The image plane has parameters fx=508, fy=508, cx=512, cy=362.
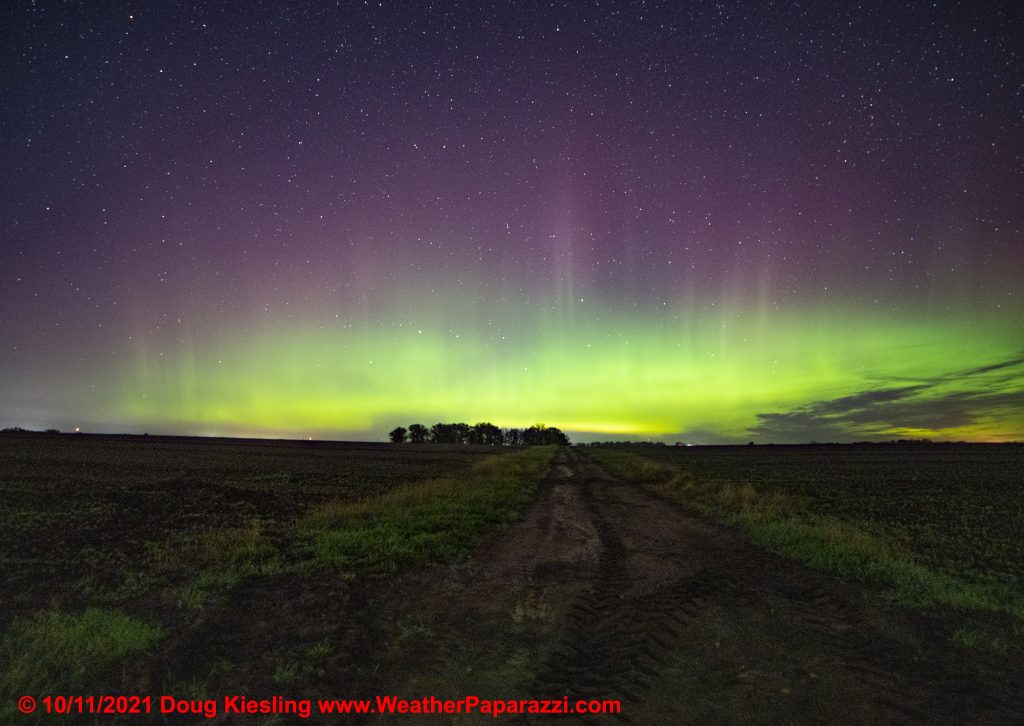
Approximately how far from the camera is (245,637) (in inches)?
270

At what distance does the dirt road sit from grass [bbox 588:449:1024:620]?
0.75 meters

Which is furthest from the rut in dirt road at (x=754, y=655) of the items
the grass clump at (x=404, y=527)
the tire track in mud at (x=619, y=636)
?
the grass clump at (x=404, y=527)

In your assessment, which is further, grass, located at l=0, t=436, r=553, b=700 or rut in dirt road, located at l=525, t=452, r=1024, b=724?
grass, located at l=0, t=436, r=553, b=700

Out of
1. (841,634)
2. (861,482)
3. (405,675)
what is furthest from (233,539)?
(861,482)

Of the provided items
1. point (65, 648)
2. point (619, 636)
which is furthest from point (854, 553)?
point (65, 648)

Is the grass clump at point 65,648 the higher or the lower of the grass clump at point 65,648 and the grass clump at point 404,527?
the higher

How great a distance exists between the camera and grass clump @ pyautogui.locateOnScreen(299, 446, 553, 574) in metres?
11.0

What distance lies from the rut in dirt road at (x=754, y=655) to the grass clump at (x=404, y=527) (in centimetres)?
411

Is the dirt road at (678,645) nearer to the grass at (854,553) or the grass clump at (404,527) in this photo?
the grass at (854,553)

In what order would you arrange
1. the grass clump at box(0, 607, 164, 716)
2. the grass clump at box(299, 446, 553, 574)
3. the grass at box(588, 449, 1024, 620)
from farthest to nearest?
the grass clump at box(299, 446, 553, 574), the grass at box(588, 449, 1024, 620), the grass clump at box(0, 607, 164, 716)

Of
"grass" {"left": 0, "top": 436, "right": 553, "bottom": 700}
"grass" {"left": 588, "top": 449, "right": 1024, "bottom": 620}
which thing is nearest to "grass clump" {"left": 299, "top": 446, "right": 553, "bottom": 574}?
"grass" {"left": 0, "top": 436, "right": 553, "bottom": 700}

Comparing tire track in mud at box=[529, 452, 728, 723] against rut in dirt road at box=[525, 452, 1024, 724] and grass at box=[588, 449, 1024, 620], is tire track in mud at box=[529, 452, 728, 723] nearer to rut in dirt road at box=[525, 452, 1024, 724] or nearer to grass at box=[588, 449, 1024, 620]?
rut in dirt road at box=[525, 452, 1024, 724]

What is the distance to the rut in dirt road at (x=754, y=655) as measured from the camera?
5.02 metres

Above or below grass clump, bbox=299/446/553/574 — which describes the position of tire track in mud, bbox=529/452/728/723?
above
